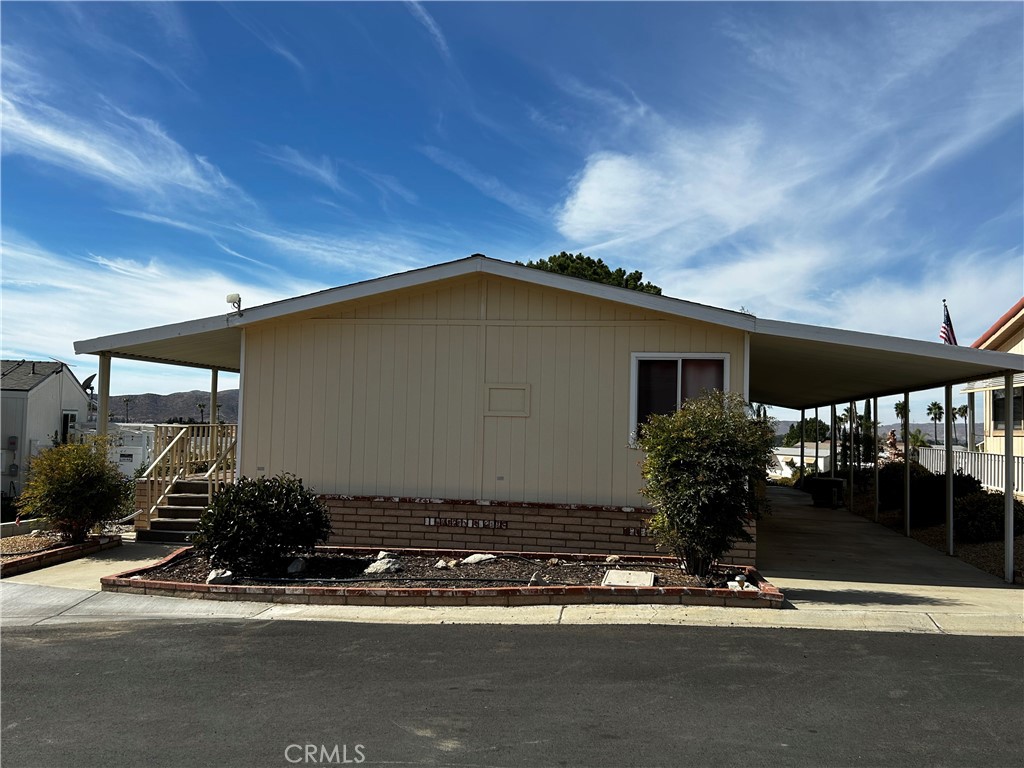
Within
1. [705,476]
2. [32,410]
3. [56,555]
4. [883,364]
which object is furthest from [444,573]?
[32,410]

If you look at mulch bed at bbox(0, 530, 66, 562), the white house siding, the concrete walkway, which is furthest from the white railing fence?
mulch bed at bbox(0, 530, 66, 562)

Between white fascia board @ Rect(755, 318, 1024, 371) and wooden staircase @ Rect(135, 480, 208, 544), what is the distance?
8183mm

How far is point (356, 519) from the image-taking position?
34.5 ft

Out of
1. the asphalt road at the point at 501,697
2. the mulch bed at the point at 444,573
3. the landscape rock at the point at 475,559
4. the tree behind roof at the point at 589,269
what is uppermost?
the tree behind roof at the point at 589,269

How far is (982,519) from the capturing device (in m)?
12.1

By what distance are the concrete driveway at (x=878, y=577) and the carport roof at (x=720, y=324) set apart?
256cm

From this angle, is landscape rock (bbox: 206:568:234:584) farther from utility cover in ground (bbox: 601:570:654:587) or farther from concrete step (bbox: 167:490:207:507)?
utility cover in ground (bbox: 601:570:654:587)

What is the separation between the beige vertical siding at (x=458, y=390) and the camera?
1009 cm

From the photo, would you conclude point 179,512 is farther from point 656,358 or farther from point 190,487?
point 656,358

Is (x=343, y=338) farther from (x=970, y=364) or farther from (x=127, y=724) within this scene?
(x=970, y=364)

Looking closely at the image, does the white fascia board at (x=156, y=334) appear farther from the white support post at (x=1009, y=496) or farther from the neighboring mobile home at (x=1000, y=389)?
the neighboring mobile home at (x=1000, y=389)

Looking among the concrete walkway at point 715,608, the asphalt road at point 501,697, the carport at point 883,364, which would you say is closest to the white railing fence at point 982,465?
the carport at point 883,364

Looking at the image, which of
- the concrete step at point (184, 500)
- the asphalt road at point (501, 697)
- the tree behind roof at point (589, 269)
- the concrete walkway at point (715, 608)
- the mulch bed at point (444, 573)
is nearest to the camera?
the asphalt road at point (501, 697)

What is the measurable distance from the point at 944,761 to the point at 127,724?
15.2 feet
